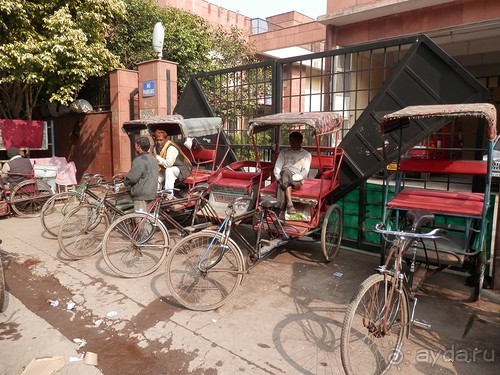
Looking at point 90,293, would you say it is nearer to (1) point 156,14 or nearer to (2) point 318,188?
(2) point 318,188

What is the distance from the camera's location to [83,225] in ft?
17.7

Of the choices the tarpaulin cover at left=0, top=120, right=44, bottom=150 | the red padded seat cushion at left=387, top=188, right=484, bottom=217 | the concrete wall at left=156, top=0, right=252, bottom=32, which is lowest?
the red padded seat cushion at left=387, top=188, right=484, bottom=217

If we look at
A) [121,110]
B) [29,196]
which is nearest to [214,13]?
[121,110]

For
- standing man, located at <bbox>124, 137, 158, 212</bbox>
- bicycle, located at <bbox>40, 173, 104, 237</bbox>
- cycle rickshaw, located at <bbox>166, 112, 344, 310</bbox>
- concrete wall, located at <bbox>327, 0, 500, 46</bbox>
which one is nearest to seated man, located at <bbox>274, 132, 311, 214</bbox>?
cycle rickshaw, located at <bbox>166, 112, 344, 310</bbox>

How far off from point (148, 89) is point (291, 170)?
5.92 meters

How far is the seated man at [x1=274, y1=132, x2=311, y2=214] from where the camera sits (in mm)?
5187

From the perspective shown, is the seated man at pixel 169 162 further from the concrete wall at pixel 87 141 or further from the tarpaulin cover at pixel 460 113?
the concrete wall at pixel 87 141

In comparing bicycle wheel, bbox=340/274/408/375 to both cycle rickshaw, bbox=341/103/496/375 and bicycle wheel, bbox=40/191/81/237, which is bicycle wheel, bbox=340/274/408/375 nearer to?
cycle rickshaw, bbox=341/103/496/375

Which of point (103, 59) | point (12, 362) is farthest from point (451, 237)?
point (103, 59)

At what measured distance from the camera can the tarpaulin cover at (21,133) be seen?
1007 centimetres

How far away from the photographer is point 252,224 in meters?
5.41

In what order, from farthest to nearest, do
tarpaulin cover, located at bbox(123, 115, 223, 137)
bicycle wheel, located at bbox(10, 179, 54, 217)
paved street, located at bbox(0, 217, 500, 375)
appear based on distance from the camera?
bicycle wheel, located at bbox(10, 179, 54, 217)
tarpaulin cover, located at bbox(123, 115, 223, 137)
paved street, located at bbox(0, 217, 500, 375)

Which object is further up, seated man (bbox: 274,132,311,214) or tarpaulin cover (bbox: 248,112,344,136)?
tarpaulin cover (bbox: 248,112,344,136)

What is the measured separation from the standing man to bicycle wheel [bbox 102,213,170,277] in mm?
536
